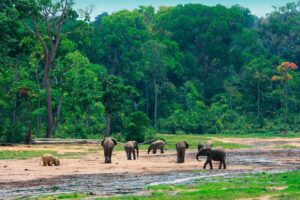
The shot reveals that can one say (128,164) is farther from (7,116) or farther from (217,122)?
(217,122)

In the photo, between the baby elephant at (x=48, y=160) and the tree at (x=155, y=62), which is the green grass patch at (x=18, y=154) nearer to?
the baby elephant at (x=48, y=160)

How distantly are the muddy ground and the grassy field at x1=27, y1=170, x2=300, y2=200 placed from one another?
1106mm

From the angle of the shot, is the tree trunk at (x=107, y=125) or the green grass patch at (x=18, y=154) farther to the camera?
the tree trunk at (x=107, y=125)

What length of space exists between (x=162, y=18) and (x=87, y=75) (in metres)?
52.6

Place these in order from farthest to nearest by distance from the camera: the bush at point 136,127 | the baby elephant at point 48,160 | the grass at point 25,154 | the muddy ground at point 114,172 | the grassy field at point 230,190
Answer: the bush at point 136,127, the grass at point 25,154, the baby elephant at point 48,160, the muddy ground at point 114,172, the grassy field at point 230,190

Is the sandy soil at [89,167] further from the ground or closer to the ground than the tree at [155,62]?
closer to the ground

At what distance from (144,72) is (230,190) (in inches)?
2960

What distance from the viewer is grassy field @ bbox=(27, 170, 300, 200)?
23.1m

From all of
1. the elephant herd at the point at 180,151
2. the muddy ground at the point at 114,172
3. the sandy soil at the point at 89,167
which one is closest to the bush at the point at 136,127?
the elephant herd at the point at 180,151

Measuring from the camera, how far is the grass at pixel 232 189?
23125 mm

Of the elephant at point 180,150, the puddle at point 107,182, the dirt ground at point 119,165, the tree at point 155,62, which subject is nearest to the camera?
the puddle at point 107,182

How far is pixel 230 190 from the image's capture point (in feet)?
81.9

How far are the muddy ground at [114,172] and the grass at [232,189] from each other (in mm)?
1227

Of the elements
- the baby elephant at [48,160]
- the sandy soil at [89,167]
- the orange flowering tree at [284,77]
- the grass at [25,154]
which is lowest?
the sandy soil at [89,167]
